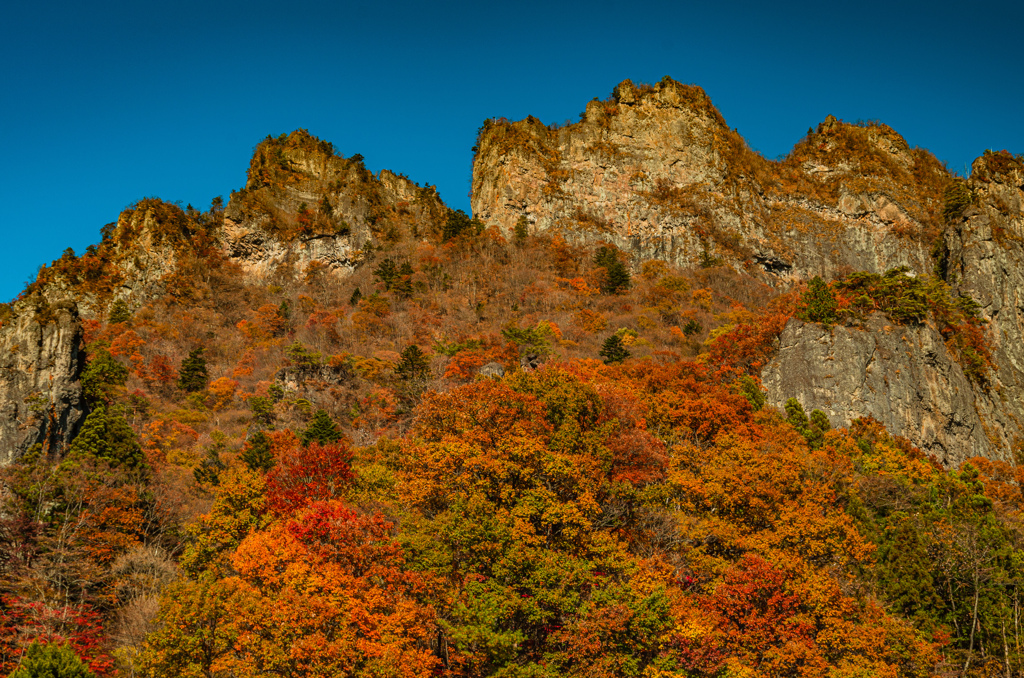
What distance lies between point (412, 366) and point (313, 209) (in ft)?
145

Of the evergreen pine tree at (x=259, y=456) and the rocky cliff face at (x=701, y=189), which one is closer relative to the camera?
the evergreen pine tree at (x=259, y=456)

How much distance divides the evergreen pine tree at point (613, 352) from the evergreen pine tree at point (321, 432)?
65.1 ft

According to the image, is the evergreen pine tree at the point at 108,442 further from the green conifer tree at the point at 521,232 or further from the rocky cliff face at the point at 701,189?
the rocky cliff face at the point at 701,189

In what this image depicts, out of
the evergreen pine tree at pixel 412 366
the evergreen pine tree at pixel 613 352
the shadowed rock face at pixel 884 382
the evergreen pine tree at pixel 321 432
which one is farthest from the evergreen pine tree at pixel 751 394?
the evergreen pine tree at pixel 321 432

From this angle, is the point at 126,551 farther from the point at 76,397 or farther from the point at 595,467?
the point at 595,467

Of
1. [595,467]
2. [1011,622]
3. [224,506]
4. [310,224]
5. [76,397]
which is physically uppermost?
[310,224]

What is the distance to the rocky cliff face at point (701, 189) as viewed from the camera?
8356 centimetres

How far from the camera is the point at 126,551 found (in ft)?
96.3

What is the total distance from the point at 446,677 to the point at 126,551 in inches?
644

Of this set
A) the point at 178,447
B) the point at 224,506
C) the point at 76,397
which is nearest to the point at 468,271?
the point at 178,447

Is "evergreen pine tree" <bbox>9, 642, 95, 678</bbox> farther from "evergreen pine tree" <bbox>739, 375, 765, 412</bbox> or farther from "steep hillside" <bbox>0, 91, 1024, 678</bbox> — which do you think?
"evergreen pine tree" <bbox>739, 375, 765, 412</bbox>

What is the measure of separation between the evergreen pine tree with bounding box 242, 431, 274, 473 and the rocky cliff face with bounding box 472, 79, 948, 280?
5226 cm

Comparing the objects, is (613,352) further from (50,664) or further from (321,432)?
(50,664)

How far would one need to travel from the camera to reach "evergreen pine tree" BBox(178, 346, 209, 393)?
181ft
